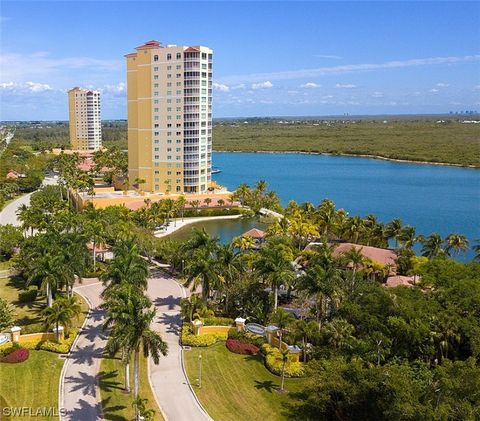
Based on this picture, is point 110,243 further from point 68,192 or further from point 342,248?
point 68,192

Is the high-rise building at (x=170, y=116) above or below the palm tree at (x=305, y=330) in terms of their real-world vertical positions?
above

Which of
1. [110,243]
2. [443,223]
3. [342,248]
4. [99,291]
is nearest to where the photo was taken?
[99,291]

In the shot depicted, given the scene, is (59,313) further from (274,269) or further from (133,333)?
(274,269)

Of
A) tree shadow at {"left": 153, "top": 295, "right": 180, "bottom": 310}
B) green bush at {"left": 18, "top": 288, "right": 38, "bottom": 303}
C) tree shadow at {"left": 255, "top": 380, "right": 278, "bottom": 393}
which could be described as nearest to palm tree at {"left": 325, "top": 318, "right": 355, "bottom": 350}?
tree shadow at {"left": 255, "top": 380, "right": 278, "bottom": 393}

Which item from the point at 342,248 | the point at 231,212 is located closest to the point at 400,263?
the point at 342,248

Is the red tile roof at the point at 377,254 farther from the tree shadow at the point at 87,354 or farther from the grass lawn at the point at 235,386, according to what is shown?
the tree shadow at the point at 87,354

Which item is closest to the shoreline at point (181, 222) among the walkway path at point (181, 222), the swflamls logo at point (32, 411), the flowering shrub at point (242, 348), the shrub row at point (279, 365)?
the walkway path at point (181, 222)

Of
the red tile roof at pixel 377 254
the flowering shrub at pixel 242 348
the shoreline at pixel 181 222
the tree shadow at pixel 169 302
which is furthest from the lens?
the shoreline at pixel 181 222

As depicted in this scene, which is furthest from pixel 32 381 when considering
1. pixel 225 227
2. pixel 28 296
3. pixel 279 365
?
pixel 225 227
